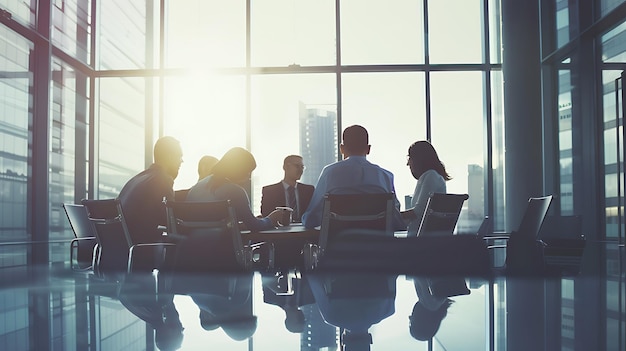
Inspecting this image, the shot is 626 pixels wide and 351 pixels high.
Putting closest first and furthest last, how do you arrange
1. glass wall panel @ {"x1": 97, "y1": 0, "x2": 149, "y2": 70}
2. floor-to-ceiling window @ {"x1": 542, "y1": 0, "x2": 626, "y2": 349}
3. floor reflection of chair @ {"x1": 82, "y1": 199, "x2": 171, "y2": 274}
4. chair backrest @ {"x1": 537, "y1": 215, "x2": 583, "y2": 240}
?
floor reflection of chair @ {"x1": 82, "y1": 199, "x2": 171, "y2": 274} < chair backrest @ {"x1": 537, "y1": 215, "x2": 583, "y2": 240} < floor-to-ceiling window @ {"x1": 542, "y1": 0, "x2": 626, "y2": 349} < glass wall panel @ {"x1": 97, "y1": 0, "x2": 149, "y2": 70}

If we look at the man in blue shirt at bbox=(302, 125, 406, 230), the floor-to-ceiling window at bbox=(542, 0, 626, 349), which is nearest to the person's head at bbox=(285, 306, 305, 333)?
the man in blue shirt at bbox=(302, 125, 406, 230)

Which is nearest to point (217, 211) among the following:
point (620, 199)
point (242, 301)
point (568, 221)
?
point (242, 301)

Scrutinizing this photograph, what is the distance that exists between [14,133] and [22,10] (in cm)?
171

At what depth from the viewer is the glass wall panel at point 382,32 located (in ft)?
32.6

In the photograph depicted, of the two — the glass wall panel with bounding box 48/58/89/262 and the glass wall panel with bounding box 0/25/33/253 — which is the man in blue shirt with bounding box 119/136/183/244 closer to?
the glass wall panel with bounding box 0/25/33/253

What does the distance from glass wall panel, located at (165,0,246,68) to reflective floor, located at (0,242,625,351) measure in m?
6.43

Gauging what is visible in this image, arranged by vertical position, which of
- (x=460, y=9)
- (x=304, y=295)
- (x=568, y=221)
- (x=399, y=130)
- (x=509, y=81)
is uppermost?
(x=460, y=9)

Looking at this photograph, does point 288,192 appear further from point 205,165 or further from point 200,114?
point 200,114

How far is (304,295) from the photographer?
338 centimetres

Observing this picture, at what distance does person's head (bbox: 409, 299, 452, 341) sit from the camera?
6.91ft

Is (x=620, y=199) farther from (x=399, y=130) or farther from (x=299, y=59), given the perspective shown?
(x=299, y=59)

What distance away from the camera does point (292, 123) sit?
10062mm

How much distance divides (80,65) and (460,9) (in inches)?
237

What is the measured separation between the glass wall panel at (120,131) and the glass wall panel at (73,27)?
61 centimetres
